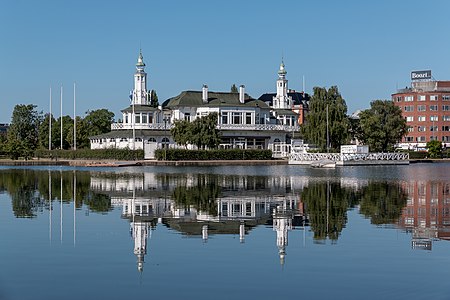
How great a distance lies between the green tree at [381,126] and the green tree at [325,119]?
30.3 feet

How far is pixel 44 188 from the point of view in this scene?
39969mm

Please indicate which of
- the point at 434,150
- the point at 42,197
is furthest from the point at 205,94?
the point at 42,197

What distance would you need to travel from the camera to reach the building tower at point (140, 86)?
114m

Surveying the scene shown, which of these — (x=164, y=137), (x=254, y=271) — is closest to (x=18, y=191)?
(x=254, y=271)

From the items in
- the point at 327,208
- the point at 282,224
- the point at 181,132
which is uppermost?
the point at 181,132

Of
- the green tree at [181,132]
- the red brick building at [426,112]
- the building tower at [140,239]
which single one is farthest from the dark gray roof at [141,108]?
the building tower at [140,239]

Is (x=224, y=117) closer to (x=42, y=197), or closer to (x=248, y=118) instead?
(x=248, y=118)

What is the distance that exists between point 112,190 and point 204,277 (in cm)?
2534

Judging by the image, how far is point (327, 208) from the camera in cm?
2745

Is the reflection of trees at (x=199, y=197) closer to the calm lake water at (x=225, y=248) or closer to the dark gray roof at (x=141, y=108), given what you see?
the calm lake water at (x=225, y=248)

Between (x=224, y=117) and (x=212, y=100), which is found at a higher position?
(x=212, y=100)

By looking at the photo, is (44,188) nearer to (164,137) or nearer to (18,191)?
(18,191)

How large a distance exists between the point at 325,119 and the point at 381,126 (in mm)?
14495

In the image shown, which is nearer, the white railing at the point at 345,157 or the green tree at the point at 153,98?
the white railing at the point at 345,157
